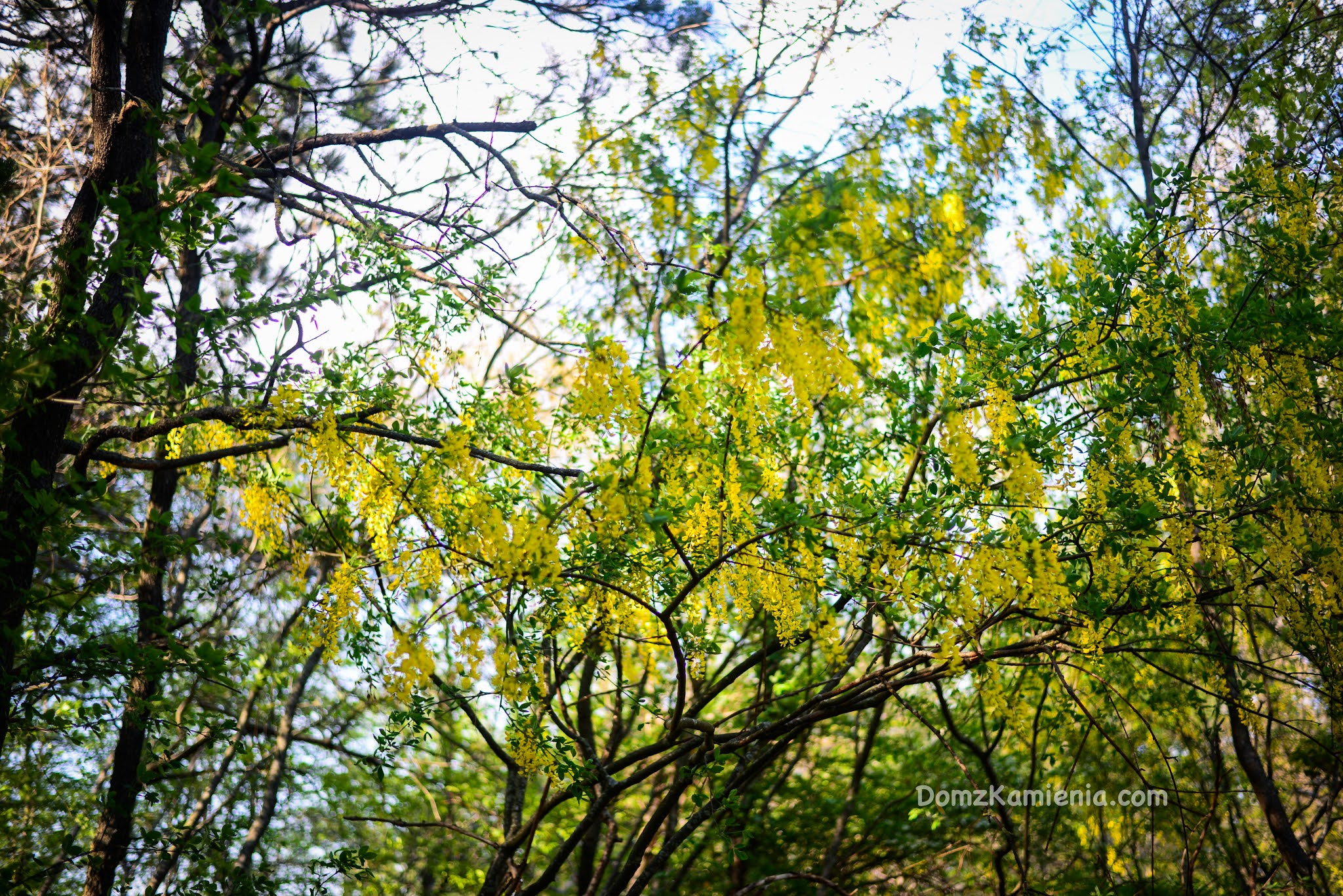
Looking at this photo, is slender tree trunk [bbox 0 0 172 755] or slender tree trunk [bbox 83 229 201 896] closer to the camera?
slender tree trunk [bbox 0 0 172 755]

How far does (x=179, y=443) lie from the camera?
4.02m

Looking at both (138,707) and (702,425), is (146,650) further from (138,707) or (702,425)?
(702,425)

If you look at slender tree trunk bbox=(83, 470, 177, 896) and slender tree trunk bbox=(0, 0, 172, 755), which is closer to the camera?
slender tree trunk bbox=(0, 0, 172, 755)

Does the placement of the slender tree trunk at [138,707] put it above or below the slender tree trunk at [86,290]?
below

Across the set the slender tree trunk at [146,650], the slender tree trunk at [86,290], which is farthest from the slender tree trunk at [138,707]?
the slender tree trunk at [86,290]

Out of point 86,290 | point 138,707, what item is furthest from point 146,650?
point 86,290

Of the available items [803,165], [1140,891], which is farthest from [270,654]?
[1140,891]

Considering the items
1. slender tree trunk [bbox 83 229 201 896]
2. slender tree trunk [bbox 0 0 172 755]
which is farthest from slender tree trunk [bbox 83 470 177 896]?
slender tree trunk [bbox 0 0 172 755]

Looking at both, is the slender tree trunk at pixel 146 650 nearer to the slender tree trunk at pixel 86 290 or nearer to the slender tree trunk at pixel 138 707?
the slender tree trunk at pixel 138 707

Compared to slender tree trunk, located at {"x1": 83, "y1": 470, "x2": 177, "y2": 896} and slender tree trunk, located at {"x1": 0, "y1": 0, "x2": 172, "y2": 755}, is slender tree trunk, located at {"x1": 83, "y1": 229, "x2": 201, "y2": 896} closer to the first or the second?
slender tree trunk, located at {"x1": 83, "y1": 470, "x2": 177, "y2": 896}

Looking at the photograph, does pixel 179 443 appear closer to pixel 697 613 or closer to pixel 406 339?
pixel 406 339

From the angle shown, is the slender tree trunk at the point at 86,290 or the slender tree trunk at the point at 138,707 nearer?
the slender tree trunk at the point at 86,290

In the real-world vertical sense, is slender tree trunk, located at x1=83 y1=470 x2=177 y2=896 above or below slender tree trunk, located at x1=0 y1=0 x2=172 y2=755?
below

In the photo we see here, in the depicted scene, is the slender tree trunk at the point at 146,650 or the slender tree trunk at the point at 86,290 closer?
the slender tree trunk at the point at 86,290
